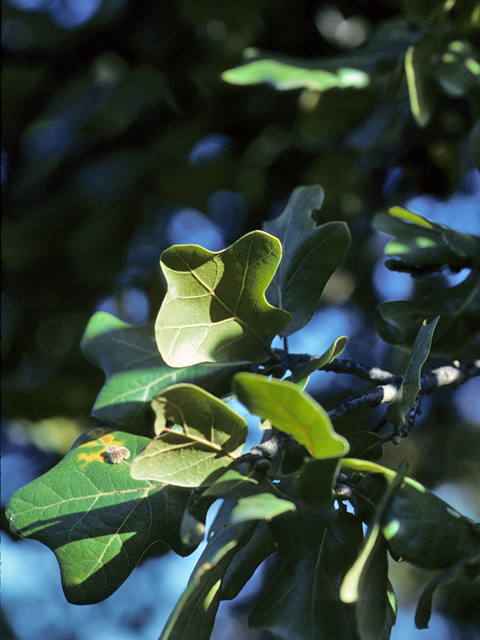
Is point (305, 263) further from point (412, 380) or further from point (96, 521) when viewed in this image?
point (96, 521)

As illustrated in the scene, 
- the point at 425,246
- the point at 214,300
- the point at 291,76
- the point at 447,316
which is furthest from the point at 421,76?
the point at 214,300

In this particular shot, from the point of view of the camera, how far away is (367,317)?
2.06 meters

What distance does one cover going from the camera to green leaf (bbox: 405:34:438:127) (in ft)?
3.32

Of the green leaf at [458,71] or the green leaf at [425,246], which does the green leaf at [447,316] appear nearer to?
the green leaf at [425,246]

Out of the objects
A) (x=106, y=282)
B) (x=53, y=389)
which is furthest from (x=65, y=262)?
(x=53, y=389)

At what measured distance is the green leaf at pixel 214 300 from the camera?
611 mm

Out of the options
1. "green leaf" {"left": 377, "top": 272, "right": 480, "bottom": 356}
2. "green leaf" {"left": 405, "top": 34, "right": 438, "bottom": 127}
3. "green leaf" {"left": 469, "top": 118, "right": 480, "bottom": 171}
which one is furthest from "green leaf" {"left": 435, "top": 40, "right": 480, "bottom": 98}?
"green leaf" {"left": 377, "top": 272, "right": 480, "bottom": 356}

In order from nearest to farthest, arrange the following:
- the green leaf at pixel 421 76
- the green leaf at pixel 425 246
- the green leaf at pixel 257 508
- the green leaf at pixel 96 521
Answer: the green leaf at pixel 257 508 < the green leaf at pixel 96 521 < the green leaf at pixel 425 246 < the green leaf at pixel 421 76

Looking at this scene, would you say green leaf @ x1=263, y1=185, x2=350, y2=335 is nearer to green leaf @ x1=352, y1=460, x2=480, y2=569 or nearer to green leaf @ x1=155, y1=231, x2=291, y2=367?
green leaf @ x1=155, y1=231, x2=291, y2=367

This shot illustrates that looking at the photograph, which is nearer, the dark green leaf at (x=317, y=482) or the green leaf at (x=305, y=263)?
the dark green leaf at (x=317, y=482)

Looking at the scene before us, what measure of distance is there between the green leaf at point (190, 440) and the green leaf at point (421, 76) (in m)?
0.78

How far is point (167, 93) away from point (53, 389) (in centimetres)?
127

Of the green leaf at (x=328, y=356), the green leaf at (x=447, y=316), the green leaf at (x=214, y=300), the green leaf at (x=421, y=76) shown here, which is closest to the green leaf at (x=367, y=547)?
the green leaf at (x=328, y=356)

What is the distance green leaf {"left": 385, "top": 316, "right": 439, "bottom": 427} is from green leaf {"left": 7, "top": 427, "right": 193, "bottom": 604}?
0.29 meters
